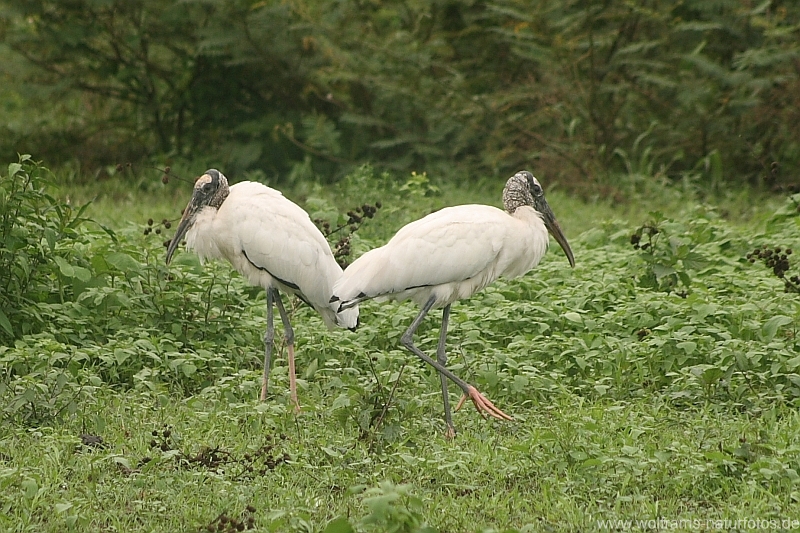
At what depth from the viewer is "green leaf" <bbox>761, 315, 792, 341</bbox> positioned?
241 inches

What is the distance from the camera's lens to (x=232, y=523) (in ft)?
13.4

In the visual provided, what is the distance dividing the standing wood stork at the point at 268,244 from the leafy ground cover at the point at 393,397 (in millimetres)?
335

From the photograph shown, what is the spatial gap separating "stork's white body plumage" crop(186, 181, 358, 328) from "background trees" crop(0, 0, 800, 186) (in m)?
5.28


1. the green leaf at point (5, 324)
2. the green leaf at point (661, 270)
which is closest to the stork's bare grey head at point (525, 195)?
the green leaf at point (661, 270)

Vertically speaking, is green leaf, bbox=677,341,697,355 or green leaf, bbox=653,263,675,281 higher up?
green leaf, bbox=653,263,675,281

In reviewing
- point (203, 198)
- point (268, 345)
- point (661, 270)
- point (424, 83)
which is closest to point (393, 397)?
point (268, 345)

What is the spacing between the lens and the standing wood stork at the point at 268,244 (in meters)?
6.36

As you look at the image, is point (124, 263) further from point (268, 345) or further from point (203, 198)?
point (268, 345)

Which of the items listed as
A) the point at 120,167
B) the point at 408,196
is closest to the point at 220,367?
the point at 120,167

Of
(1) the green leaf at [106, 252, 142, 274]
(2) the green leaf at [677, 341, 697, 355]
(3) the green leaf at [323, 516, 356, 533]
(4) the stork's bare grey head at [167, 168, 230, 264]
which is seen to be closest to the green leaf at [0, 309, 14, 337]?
(1) the green leaf at [106, 252, 142, 274]

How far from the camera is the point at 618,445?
16.8ft

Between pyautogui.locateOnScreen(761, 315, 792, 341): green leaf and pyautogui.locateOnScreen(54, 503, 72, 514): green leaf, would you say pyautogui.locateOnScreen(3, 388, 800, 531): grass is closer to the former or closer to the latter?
pyautogui.locateOnScreen(54, 503, 72, 514): green leaf

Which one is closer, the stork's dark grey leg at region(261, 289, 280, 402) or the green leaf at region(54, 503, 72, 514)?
the green leaf at region(54, 503, 72, 514)

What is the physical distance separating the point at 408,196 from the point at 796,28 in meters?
4.19
